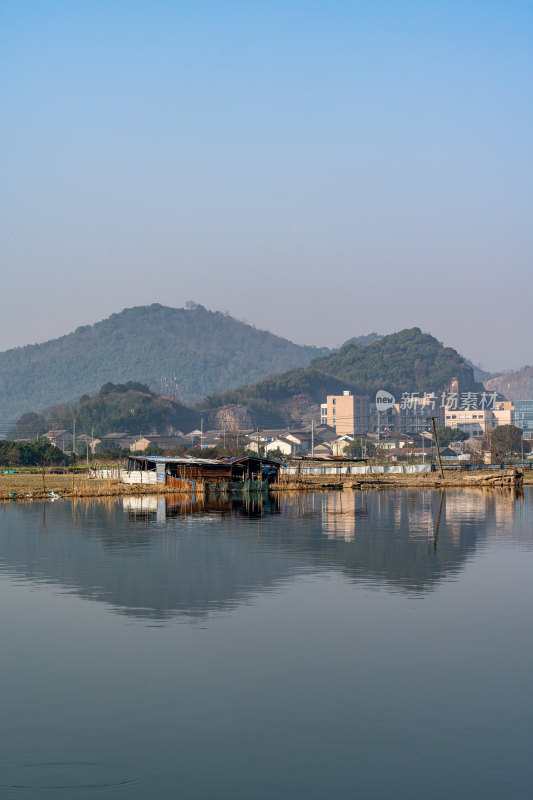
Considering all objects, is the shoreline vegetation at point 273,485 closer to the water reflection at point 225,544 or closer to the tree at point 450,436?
the water reflection at point 225,544

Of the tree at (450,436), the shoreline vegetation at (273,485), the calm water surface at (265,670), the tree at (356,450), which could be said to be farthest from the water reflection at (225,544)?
the tree at (450,436)

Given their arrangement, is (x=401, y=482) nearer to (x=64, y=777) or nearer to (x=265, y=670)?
(x=265, y=670)

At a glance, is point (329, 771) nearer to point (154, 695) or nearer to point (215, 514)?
point (154, 695)

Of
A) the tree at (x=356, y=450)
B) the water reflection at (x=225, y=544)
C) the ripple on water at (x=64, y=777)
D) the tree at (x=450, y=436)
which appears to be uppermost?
the tree at (x=450, y=436)

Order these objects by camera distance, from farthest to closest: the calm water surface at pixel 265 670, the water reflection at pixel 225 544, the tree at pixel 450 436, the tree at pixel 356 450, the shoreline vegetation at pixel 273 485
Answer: the tree at pixel 450 436 < the tree at pixel 356 450 < the shoreline vegetation at pixel 273 485 < the water reflection at pixel 225 544 < the calm water surface at pixel 265 670

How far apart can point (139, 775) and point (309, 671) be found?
5466mm

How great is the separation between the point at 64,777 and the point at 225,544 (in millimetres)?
23166

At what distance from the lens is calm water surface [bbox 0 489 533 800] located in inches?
466

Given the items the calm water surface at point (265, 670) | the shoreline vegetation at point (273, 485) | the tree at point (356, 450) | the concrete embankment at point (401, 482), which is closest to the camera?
the calm water surface at point (265, 670)

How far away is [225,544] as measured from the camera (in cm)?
3481

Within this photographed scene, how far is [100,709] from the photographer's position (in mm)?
14383

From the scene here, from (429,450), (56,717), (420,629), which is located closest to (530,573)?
(420,629)

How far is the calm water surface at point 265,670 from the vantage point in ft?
38.8

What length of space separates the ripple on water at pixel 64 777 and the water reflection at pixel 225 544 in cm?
899
